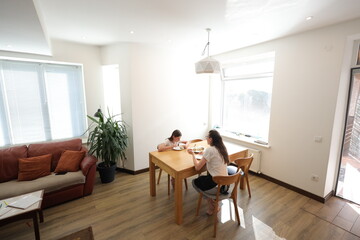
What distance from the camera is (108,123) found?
3258mm

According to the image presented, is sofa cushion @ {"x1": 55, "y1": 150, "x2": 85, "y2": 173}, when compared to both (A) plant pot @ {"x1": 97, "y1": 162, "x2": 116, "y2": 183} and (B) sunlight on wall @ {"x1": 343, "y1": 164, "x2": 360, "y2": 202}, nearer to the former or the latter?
(A) plant pot @ {"x1": 97, "y1": 162, "x2": 116, "y2": 183}

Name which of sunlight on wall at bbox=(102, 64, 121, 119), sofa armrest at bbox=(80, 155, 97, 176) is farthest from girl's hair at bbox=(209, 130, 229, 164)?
sunlight on wall at bbox=(102, 64, 121, 119)

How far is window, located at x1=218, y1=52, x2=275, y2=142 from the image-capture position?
3574 millimetres

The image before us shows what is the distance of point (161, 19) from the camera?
2303mm

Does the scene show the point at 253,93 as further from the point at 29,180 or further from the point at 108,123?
the point at 29,180

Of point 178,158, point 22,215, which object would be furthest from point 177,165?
point 22,215

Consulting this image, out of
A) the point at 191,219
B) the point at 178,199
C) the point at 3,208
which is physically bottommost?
the point at 191,219

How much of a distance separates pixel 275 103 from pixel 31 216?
3955 mm

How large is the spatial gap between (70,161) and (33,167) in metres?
0.49

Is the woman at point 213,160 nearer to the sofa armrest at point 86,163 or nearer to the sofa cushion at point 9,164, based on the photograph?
the sofa armrest at point 86,163

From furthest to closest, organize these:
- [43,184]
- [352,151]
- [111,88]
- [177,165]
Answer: [111,88], [352,151], [43,184], [177,165]

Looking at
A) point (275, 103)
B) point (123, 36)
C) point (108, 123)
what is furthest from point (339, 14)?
point (108, 123)

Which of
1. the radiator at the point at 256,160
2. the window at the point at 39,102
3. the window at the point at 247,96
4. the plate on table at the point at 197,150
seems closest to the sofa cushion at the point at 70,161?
the window at the point at 39,102

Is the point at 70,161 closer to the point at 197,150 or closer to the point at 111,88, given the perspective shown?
the point at 111,88
